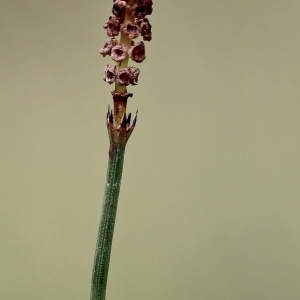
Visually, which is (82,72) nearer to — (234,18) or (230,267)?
(234,18)

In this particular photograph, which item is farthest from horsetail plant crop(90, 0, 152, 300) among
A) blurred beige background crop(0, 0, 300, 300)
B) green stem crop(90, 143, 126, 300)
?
blurred beige background crop(0, 0, 300, 300)

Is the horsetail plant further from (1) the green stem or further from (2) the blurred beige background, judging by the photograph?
(2) the blurred beige background

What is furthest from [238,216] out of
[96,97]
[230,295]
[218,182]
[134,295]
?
[96,97]

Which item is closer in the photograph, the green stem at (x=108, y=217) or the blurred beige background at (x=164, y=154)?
the green stem at (x=108, y=217)

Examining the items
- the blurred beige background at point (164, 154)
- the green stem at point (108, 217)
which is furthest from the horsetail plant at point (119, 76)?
the blurred beige background at point (164, 154)

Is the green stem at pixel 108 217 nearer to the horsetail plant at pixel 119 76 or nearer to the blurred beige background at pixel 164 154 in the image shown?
the horsetail plant at pixel 119 76

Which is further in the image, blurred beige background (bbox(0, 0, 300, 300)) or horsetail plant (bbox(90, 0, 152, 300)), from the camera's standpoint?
blurred beige background (bbox(0, 0, 300, 300))
